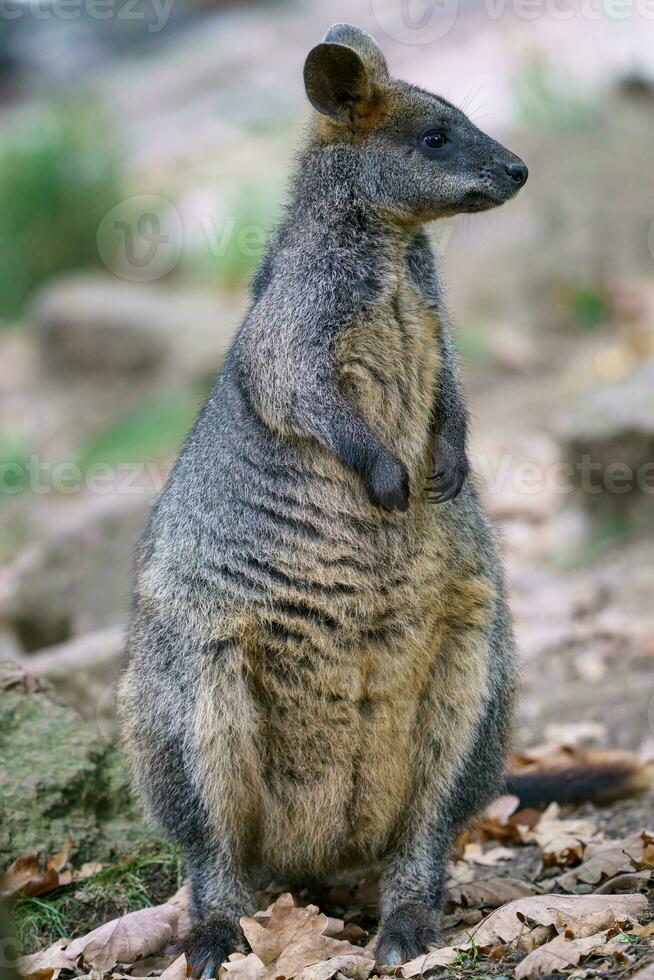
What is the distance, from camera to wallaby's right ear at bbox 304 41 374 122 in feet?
17.3

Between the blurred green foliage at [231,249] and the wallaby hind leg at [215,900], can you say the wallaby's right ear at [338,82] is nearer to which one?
the wallaby hind leg at [215,900]

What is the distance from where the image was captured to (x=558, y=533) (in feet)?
35.0

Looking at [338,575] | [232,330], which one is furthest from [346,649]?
[232,330]

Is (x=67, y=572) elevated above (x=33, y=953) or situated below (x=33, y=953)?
above

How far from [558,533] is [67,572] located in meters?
4.13

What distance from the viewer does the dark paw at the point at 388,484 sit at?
4895 mm

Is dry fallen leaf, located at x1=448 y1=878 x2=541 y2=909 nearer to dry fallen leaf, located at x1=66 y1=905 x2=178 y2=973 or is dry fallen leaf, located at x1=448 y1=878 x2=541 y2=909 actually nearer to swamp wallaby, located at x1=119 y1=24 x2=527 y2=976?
swamp wallaby, located at x1=119 y1=24 x2=527 y2=976

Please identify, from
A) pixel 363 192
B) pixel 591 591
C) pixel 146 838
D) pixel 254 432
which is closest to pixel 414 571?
pixel 254 432

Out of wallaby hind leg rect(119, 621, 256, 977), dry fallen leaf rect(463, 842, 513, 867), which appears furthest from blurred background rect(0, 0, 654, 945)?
dry fallen leaf rect(463, 842, 513, 867)

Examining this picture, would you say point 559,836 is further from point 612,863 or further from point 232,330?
point 232,330

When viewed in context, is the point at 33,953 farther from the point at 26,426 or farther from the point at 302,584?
Result: the point at 26,426

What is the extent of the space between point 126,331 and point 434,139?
471 inches

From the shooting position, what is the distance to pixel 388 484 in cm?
489

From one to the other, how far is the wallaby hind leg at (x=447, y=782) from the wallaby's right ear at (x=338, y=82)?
2.28 meters
